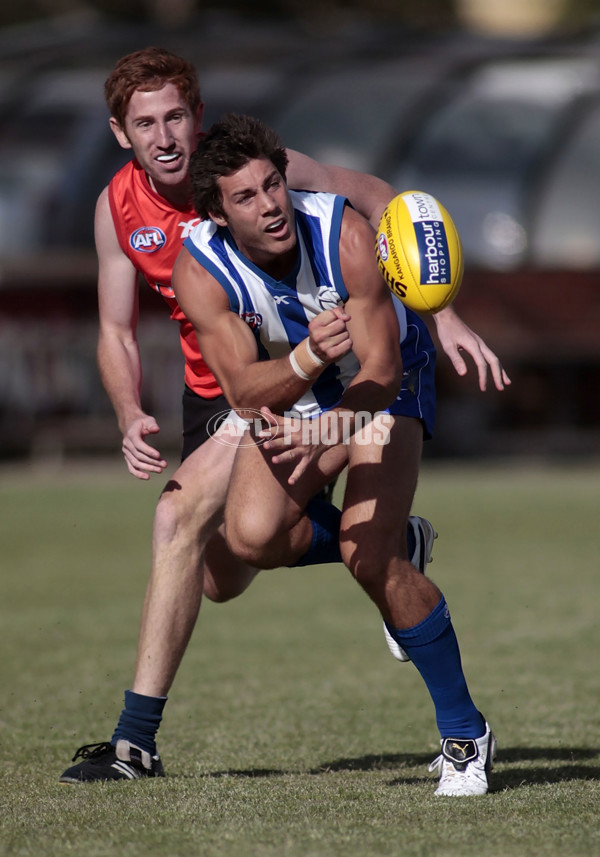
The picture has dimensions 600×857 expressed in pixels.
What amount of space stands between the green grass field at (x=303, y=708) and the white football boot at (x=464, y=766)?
Answer: 3.1 inches

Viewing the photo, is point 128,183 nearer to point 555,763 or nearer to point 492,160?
point 555,763

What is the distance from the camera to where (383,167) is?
20.6 m

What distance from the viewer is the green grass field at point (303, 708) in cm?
392

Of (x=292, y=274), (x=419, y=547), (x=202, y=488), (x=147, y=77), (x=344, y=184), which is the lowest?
(x=419, y=547)

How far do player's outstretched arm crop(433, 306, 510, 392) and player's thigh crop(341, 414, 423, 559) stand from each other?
31 centimetres

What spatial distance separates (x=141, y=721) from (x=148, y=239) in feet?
6.05

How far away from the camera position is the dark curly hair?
A: 445 cm

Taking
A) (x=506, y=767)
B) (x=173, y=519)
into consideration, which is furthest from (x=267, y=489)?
(x=506, y=767)

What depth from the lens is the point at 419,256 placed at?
439 cm

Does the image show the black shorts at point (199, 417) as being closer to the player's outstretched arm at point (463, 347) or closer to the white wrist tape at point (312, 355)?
the player's outstretched arm at point (463, 347)

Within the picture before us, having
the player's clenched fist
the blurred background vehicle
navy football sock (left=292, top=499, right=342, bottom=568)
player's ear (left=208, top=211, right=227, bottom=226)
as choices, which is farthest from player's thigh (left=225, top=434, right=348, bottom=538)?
the blurred background vehicle

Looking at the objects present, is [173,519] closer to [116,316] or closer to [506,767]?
[116,316]

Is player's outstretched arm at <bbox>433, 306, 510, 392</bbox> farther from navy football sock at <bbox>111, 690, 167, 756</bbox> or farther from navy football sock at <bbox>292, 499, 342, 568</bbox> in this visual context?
navy football sock at <bbox>111, 690, 167, 756</bbox>

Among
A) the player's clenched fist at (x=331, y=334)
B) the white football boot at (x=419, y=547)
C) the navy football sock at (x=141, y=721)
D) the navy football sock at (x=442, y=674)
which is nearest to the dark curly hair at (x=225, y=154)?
the player's clenched fist at (x=331, y=334)
